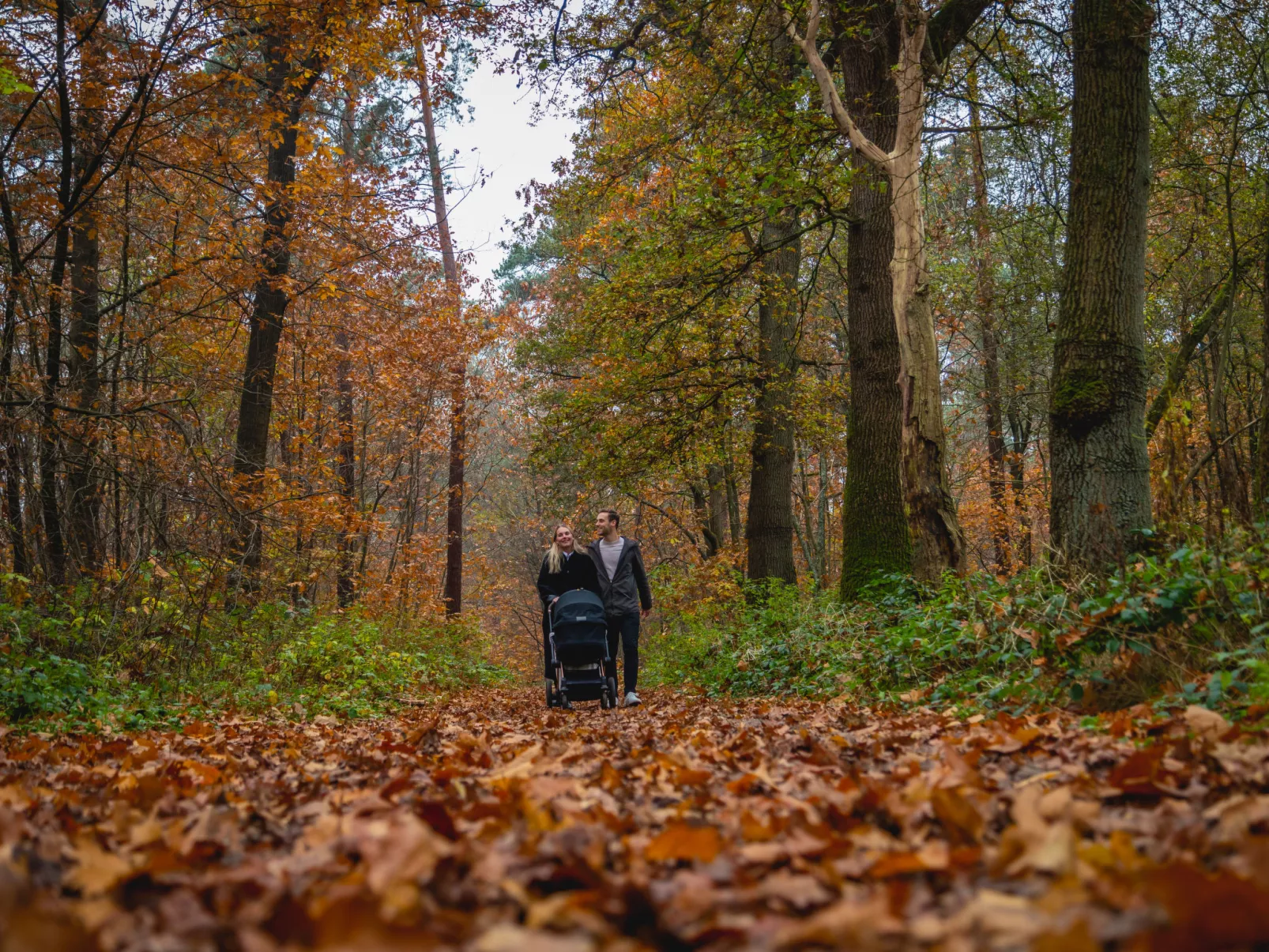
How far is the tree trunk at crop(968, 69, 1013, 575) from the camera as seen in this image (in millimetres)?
14852

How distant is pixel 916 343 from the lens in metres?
8.31

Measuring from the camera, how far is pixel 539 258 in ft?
104

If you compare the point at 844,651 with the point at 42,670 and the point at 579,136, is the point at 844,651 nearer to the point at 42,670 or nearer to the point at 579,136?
the point at 42,670

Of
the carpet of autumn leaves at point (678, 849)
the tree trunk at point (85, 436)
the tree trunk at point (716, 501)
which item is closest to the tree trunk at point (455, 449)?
the tree trunk at point (716, 501)

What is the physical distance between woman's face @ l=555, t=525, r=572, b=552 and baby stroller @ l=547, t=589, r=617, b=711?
21.2 inches

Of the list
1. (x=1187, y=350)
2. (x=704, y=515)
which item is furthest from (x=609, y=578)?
(x=704, y=515)

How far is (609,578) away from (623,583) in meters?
0.16

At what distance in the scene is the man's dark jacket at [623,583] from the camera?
370 inches

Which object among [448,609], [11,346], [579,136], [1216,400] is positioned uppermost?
[579,136]

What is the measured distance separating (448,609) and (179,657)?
14267 mm

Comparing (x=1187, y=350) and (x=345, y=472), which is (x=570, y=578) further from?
(x=345, y=472)

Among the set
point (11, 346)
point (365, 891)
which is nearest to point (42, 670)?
point (11, 346)

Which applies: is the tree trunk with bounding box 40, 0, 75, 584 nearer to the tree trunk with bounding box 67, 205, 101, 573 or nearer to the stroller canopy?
the tree trunk with bounding box 67, 205, 101, 573

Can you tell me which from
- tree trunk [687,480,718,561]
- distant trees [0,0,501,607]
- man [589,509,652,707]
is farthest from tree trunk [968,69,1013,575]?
distant trees [0,0,501,607]
